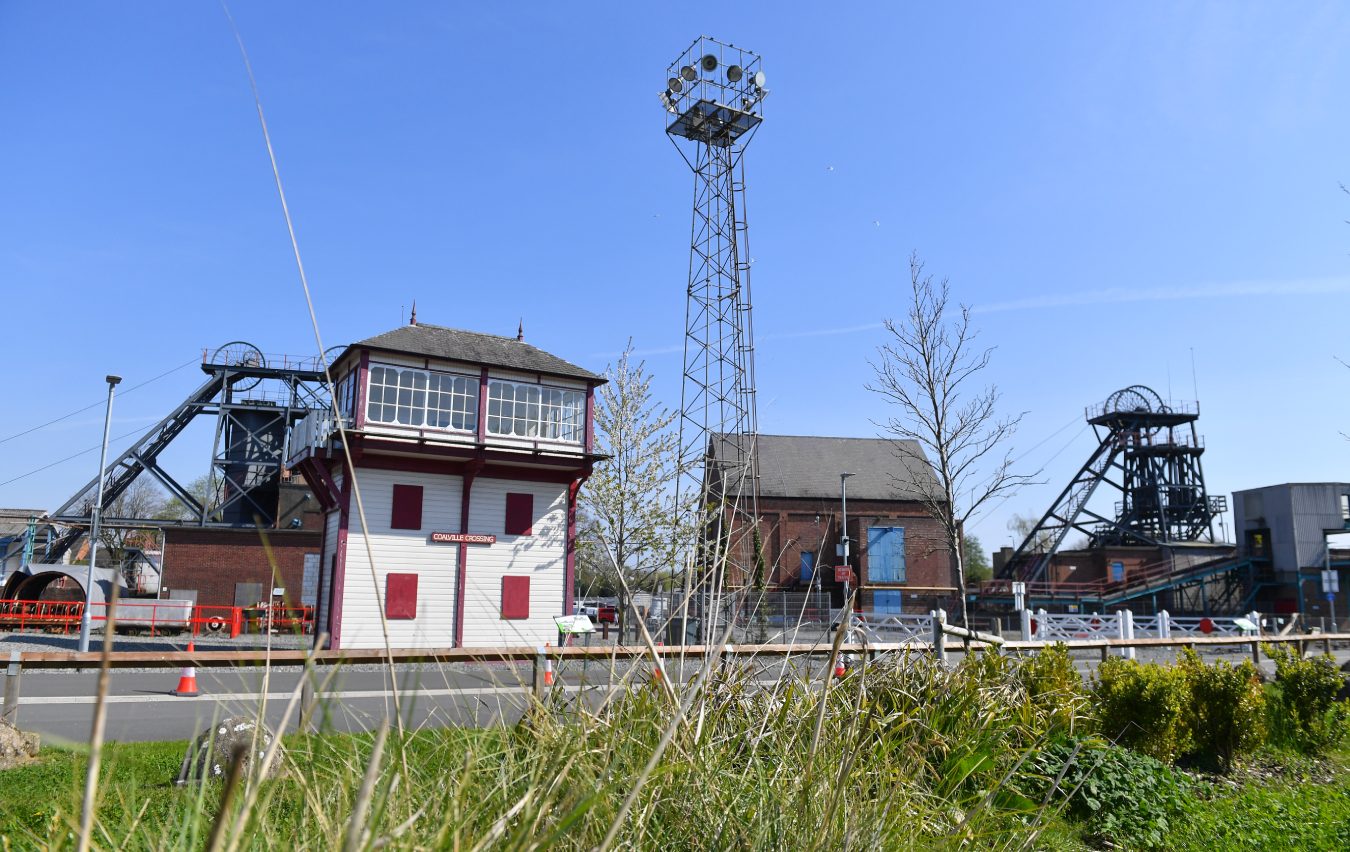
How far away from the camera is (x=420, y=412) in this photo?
2309 cm

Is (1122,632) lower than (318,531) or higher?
lower

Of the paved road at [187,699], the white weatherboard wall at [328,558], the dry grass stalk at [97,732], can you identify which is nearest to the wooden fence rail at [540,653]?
the paved road at [187,699]

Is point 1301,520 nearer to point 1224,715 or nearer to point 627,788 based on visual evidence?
point 1224,715

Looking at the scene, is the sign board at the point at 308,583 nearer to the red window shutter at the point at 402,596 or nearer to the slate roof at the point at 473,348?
the red window shutter at the point at 402,596

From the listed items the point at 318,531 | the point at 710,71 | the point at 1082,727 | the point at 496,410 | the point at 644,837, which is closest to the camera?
the point at 644,837

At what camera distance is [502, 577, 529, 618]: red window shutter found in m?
23.4

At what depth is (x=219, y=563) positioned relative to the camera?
35.4 metres

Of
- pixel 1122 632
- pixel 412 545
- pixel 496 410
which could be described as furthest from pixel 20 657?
pixel 1122 632

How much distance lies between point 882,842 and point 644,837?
2.75ft

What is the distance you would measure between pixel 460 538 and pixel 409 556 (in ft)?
4.55

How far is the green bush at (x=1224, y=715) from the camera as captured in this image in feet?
26.2

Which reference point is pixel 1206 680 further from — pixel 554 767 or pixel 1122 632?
pixel 1122 632

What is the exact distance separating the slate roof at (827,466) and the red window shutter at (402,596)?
1021 inches

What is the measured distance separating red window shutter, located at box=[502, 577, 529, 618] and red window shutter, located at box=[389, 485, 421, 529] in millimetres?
2905
